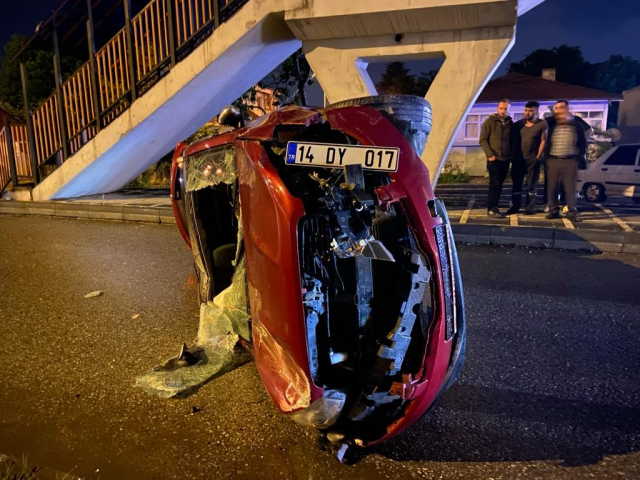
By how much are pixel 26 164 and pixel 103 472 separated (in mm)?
10894

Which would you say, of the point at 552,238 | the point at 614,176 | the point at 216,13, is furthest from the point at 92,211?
the point at 614,176

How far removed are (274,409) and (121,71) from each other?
803 centimetres

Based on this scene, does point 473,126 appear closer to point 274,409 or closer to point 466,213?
point 466,213

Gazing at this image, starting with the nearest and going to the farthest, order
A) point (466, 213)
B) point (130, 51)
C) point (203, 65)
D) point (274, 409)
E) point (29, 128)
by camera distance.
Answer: point (274, 409)
point (203, 65)
point (466, 213)
point (130, 51)
point (29, 128)

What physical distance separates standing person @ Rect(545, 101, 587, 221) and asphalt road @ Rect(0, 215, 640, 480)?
8.20 feet

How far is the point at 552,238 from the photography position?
6059mm

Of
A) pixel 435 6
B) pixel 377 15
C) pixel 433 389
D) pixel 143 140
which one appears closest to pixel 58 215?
pixel 143 140

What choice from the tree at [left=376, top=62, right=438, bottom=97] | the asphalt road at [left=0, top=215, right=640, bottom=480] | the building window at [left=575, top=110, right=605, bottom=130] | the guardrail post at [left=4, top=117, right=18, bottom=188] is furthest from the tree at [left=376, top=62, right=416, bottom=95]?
the asphalt road at [left=0, top=215, right=640, bottom=480]

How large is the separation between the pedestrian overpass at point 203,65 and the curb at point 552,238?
1.03m

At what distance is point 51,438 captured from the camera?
2.40 metres

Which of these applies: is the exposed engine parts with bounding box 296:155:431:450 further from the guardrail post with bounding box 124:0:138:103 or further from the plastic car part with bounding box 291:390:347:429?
the guardrail post with bounding box 124:0:138:103

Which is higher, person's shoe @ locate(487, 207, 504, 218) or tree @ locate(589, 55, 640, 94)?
tree @ locate(589, 55, 640, 94)

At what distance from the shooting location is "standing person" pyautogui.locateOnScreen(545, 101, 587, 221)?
683 centimetres

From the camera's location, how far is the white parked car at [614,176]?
9594 mm
